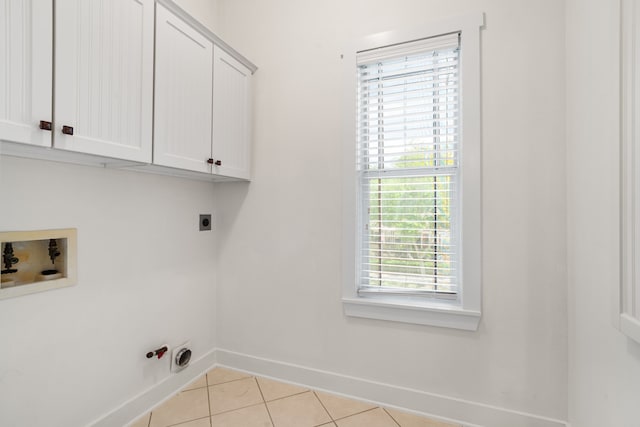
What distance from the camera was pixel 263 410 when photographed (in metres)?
1.75

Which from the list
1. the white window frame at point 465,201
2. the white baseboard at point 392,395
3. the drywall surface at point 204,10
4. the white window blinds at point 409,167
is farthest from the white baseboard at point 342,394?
the drywall surface at point 204,10

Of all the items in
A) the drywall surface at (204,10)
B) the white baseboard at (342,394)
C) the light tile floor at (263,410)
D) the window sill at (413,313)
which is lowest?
the light tile floor at (263,410)

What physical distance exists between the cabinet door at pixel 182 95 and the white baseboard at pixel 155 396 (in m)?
1.28

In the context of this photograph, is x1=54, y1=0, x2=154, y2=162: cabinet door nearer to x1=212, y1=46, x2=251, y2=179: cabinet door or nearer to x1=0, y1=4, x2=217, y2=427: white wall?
x1=0, y1=4, x2=217, y2=427: white wall

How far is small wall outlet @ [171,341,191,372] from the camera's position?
1896 mm

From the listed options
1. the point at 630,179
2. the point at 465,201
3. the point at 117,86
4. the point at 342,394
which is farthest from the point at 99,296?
the point at 630,179

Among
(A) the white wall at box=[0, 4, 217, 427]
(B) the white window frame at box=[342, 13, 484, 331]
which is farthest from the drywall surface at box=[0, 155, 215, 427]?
A: (B) the white window frame at box=[342, 13, 484, 331]

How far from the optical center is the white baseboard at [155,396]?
1545mm

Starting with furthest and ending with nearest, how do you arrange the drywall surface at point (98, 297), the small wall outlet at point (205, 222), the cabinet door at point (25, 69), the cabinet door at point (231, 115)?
the small wall outlet at point (205, 222), the cabinet door at point (231, 115), the drywall surface at point (98, 297), the cabinet door at point (25, 69)

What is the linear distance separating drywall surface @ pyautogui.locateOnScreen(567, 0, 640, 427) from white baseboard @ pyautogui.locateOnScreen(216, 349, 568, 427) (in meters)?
0.30

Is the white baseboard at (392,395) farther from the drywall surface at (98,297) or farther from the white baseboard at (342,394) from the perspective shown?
the drywall surface at (98,297)

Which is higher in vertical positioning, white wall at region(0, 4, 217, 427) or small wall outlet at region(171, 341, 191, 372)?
white wall at region(0, 4, 217, 427)

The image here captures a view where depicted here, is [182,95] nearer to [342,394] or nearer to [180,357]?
[180,357]

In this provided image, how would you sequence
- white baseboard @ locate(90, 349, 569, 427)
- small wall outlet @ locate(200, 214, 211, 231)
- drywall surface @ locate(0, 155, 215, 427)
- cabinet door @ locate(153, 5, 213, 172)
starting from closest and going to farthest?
drywall surface @ locate(0, 155, 215, 427) < cabinet door @ locate(153, 5, 213, 172) < white baseboard @ locate(90, 349, 569, 427) < small wall outlet @ locate(200, 214, 211, 231)
